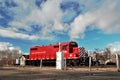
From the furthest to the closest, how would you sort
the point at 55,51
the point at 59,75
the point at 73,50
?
1. the point at 55,51
2. the point at 73,50
3. the point at 59,75

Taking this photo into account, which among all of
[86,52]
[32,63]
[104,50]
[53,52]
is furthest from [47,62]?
[104,50]

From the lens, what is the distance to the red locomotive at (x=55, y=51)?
1464 inches

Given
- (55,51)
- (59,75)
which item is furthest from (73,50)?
(59,75)

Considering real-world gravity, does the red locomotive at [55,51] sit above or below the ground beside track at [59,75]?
above

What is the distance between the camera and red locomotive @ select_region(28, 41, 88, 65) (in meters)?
37.2

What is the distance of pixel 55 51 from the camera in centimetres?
4244

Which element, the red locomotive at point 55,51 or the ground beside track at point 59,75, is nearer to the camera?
the ground beside track at point 59,75

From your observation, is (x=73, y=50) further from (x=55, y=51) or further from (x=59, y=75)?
(x=59, y=75)

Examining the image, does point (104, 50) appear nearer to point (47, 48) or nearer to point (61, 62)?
point (47, 48)

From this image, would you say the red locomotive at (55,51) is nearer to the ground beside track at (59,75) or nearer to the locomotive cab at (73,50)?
the locomotive cab at (73,50)

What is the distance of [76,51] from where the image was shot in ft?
124

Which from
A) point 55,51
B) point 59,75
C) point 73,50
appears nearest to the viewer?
point 59,75

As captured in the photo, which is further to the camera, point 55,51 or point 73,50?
point 55,51

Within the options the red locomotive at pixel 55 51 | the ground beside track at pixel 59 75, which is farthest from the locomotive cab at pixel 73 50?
the ground beside track at pixel 59 75
